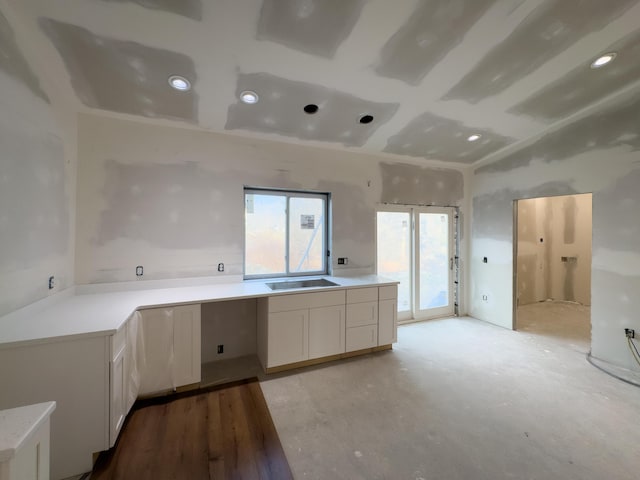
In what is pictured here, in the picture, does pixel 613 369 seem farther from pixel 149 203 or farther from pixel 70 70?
pixel 70 70

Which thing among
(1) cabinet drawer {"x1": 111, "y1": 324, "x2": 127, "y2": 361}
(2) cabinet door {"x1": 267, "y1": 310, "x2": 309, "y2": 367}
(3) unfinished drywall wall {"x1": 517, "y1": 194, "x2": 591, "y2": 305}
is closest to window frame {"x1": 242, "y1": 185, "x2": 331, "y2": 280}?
(2) cabinet door {"x1": 267, "y1": 310, "x2": 309, "y2": 367}

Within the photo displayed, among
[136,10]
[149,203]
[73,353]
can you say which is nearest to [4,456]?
[73,353]

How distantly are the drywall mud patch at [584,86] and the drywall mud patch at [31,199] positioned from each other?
444 centimetres

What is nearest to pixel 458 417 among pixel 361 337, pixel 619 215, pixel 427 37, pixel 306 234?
pixel 361 337

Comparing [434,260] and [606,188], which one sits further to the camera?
[434,260]

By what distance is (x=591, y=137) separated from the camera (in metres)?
3.08

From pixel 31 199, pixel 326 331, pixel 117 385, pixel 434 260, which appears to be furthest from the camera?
pixel 434 260

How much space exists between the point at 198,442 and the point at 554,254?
23.1 ft

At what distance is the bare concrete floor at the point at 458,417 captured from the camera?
1678 millimetres

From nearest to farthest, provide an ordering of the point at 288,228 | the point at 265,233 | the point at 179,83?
the point at 179,83, the point at 265,233, the point at 288,228

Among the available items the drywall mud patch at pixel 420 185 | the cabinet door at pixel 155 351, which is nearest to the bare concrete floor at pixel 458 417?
the cabinet door at pixel 155 351

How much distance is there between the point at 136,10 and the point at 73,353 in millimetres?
2135

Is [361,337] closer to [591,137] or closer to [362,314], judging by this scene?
[362,314]

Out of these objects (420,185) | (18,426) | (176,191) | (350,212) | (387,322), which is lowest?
(387,322)
